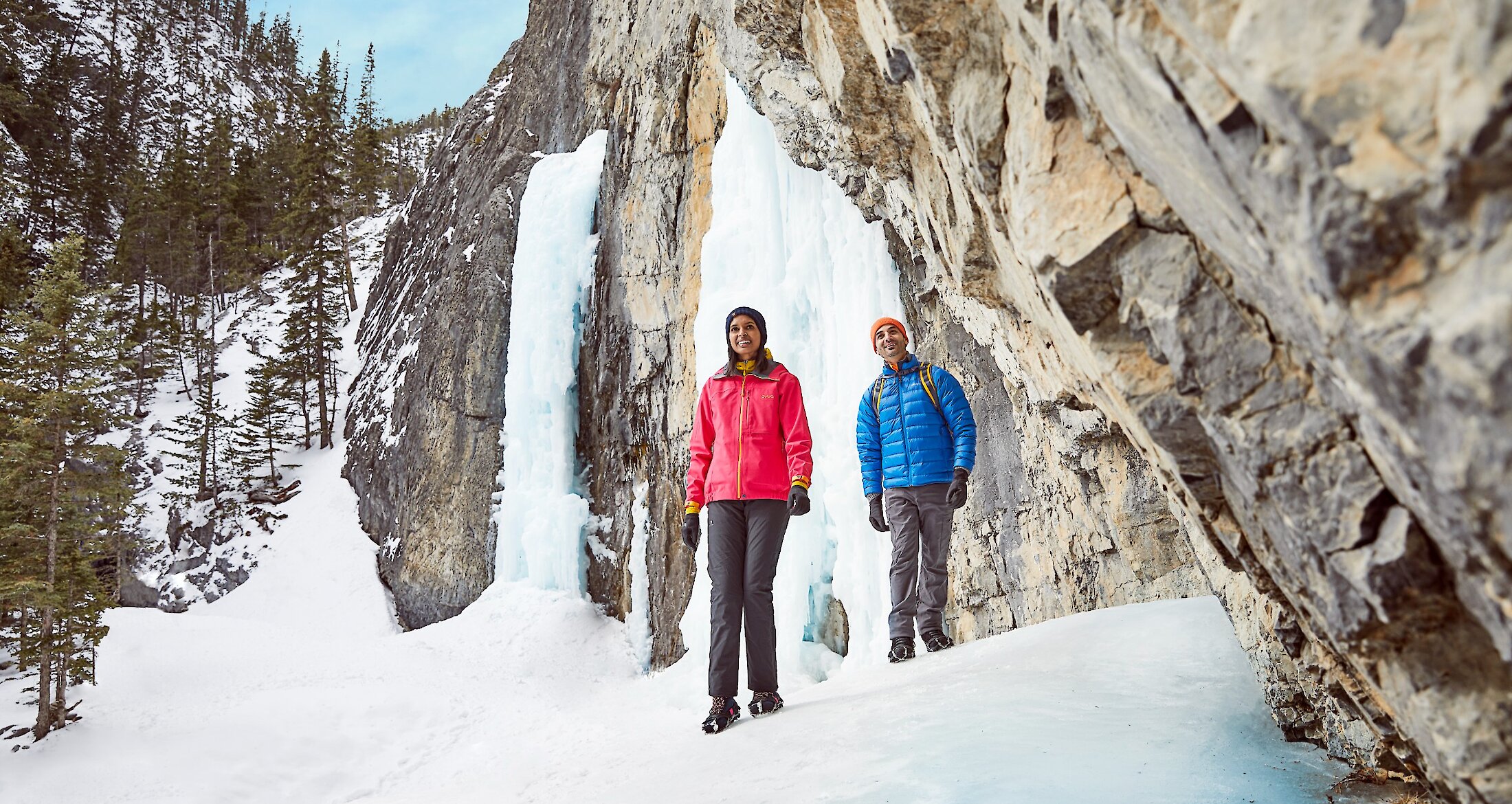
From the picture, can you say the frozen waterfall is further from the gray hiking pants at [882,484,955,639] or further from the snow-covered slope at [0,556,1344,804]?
the gray hiking pants at [882,484,955,639]

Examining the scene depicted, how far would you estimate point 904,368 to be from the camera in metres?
4.44

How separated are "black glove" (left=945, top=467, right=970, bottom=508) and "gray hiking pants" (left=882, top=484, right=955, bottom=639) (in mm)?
225

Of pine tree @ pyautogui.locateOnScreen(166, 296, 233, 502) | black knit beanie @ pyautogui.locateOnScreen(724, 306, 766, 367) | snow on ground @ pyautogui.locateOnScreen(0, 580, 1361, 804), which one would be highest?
pine tree @ pyautogui.locateOnScreen(166, 296, 233, 502)

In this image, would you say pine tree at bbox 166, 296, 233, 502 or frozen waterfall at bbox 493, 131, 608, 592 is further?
pine tree at bbox 166, 296, 233, 502

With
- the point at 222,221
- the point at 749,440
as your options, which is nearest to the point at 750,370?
the point at 749,440

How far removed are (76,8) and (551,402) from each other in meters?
45.6

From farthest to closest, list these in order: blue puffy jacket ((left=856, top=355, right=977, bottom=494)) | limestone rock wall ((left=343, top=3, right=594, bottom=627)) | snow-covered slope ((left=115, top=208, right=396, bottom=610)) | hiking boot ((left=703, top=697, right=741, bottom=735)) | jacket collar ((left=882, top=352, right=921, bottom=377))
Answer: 1. snow-covered slope ((left=115, top=208, right=396, bottom=610))
2. limestone rock wall ((left=343, top=3, right=594, bottom=627))
3. jacket collar ((left=882, top=352, right=921, bottom=377))
4. blue puffy jacket ((left=856, top=355, right=977, bottom=494))
5. hiking boot ((left=703, top=697, right=741, bottom=735))

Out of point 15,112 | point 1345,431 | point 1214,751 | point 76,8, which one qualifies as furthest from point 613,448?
point 76,8

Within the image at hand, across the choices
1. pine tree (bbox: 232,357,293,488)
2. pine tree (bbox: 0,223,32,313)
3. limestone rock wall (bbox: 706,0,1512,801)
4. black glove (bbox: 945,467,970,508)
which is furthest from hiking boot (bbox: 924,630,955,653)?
pine tree (bbox: 0,223,32,313)

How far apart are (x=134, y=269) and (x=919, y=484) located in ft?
105

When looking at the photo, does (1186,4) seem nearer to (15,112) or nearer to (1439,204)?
(1439,204)

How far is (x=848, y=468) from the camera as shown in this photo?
21.2 feet

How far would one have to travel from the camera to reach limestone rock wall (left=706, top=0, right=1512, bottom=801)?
948 mm

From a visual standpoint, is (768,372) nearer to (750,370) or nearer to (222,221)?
(750,370)
